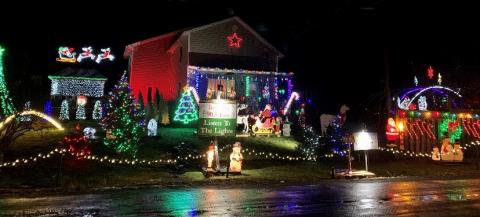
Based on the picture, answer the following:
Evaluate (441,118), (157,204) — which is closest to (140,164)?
(157,204)

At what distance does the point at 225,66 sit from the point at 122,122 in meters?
11.5

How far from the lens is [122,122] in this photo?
1892 centimetres

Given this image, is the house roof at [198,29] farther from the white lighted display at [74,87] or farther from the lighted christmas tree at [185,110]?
the lighted christmas tree at [185,110]

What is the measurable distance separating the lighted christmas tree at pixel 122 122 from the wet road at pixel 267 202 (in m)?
5.50


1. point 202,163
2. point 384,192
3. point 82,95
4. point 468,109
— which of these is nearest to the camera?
point 384,192

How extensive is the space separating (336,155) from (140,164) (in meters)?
→ 9.80

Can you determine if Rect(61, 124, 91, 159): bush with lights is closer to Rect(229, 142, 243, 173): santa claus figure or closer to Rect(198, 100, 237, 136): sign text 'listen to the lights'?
Rect(198, 100, 237, 136): sign text 'listen to the lights'

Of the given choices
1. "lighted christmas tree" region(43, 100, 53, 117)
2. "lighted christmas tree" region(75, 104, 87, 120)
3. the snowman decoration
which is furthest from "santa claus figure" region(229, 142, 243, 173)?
the snowman decoration

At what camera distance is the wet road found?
989cm

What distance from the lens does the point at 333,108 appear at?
4219 centimetres

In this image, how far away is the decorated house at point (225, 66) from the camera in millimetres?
28828

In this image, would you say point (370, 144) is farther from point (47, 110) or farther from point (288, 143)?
point (47, 110)

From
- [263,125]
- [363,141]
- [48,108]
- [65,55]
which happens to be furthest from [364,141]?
[65,55]

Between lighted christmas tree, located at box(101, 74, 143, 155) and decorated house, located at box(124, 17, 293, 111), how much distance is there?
8685mm
